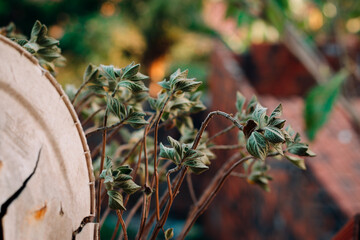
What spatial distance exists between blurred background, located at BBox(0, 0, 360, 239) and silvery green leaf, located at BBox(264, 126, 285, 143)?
1.27ft

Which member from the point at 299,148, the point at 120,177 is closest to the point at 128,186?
the point at 120,177

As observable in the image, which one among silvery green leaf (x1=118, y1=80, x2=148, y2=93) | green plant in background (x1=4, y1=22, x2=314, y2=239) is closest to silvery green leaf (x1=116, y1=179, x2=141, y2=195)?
green plant in background (x1=4, y1=22, x2=314, y2=239)

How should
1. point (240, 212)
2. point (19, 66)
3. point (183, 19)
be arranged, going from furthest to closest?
point (183, 19), point (240, 212), point (19, 66)

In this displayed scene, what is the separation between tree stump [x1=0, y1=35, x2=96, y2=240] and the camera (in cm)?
38

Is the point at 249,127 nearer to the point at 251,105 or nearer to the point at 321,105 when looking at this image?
the point at 251,105

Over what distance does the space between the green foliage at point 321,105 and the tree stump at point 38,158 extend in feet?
5.78

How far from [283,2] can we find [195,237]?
2.76 meters

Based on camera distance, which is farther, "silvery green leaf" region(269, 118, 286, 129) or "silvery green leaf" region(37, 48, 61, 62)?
"silvery green leaf" region(37, 48, 61, 62)

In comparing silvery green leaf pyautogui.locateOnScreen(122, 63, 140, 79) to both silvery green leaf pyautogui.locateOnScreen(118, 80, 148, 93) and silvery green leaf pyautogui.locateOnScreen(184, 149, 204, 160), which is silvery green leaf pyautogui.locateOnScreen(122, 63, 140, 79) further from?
silvery green leaf pyautogui.locateOnScreen(184, 149, 204, 160)

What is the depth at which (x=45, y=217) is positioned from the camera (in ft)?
1.33

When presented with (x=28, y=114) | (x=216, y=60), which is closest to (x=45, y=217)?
(x=28, y=114)

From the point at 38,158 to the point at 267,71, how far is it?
14.2 ft

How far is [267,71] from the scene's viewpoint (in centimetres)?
452

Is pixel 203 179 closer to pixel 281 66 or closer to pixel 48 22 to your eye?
pixel 281 66
